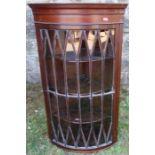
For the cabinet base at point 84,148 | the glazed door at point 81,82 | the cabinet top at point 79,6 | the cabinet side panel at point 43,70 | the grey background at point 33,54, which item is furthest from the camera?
the grey background at point 33,54

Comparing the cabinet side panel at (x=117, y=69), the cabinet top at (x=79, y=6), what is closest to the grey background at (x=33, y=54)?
the cabinet side panel at (x=117, y=69)

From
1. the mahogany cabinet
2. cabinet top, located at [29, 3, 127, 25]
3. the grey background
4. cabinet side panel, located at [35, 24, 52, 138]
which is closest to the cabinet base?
the mahogany cabinet

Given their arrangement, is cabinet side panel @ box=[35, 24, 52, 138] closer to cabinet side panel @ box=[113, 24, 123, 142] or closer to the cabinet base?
the cabinet base

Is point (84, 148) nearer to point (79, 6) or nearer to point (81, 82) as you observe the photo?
point (81, 82)

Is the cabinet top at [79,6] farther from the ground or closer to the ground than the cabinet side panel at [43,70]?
farther from the ground

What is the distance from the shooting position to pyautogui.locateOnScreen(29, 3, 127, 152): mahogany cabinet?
142 centimetres

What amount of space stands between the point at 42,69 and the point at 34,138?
0.61 metres

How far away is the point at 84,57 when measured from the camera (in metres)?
1.52

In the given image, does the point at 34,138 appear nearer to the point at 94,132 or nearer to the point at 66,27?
the point at 94,132

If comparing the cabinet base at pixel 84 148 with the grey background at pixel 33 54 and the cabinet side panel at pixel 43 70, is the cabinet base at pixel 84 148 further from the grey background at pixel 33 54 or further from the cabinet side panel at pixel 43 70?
the grey background at pixel 33 54

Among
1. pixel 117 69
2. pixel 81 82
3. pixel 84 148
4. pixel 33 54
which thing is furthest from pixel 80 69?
pixel 33 54

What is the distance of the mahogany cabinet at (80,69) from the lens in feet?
4.65

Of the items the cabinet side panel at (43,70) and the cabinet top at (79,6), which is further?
the cabinet side panel at (43,70)

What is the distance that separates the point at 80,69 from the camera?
1.54 m
